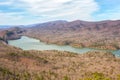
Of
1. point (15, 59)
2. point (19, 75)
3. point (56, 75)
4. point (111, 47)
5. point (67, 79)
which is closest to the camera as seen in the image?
point (67, 79)

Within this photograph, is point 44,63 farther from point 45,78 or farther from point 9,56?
point 45,78

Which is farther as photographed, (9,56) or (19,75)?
(9,56)

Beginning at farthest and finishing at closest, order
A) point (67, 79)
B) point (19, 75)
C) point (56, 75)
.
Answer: point (56, 75)
point (19, 75)
point (67, 79)

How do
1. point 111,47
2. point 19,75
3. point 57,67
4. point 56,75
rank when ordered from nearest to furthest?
point 19,75
point 56,75
point 57,67
point 111,47

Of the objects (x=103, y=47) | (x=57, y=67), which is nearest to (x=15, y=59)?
(x=57, y=67)

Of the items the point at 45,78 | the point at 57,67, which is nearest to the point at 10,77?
the point at 45,78

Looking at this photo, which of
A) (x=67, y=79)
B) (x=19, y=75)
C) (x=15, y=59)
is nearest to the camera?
(x=67, y=79)

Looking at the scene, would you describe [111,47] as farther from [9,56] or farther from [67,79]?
[67,79]

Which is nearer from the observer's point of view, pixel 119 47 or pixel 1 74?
pixel 1 74

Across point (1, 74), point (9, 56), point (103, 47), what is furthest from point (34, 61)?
point (103, 47)
